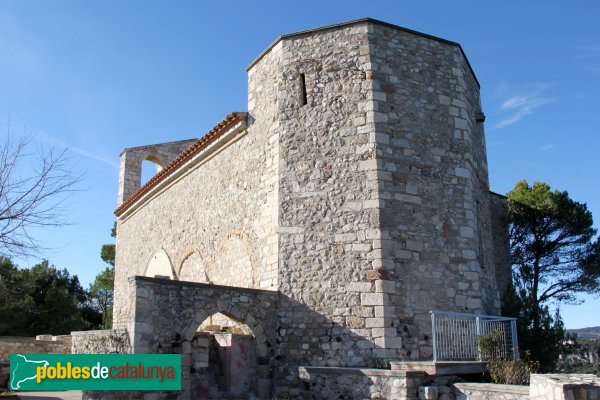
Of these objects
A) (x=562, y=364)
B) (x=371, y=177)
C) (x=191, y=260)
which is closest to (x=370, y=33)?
(x=371, y=177)

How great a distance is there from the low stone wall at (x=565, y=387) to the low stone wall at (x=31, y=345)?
1562 cm

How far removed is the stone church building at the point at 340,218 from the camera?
34.7ft

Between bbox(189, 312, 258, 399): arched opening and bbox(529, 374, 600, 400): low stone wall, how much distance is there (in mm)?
5579

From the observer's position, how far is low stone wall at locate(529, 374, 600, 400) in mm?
6484

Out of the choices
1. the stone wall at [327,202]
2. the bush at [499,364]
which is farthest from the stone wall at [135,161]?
the bush at [499,364]

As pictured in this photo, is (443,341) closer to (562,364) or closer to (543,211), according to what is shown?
(562,364)

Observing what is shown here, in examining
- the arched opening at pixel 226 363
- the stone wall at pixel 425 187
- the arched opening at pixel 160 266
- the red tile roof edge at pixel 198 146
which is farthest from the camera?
the arched opening at pixel 160 266

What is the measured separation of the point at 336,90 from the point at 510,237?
29.0 ft

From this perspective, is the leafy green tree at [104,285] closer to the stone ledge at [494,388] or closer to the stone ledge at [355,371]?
the stone ledge at [355,371]

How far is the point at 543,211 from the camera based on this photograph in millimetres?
17734

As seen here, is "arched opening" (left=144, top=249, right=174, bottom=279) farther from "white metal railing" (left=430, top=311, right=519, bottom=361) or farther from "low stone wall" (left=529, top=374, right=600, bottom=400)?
"low stone wall" (left=529, top=374, right=600, bottom=400)

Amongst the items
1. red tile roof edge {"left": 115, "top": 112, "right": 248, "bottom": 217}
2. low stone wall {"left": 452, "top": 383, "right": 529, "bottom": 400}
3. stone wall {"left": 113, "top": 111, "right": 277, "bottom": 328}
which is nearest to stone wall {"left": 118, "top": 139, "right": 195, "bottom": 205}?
red tile roof edge {"left": 115, "top": 112, "right": 248, "bottom": 217}

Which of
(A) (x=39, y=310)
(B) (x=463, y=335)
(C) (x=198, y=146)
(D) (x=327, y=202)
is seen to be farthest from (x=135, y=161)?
(B) (x=463, y=335)

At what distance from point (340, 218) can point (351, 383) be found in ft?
10.8
